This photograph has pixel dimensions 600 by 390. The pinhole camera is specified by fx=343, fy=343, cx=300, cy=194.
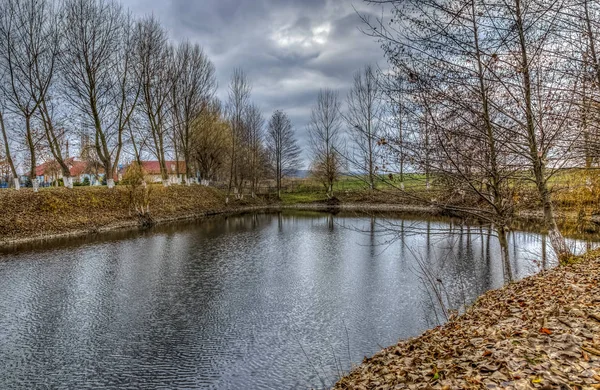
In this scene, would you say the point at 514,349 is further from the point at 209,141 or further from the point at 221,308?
the point at 209,141

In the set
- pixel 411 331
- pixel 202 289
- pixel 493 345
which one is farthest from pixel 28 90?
pixel 493 345

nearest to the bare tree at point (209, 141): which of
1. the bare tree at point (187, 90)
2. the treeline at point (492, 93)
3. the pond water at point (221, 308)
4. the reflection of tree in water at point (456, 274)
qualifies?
the bare tree at point (187, 90)

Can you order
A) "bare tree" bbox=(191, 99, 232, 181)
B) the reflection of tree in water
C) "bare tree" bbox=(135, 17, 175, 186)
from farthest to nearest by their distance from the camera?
"bare tree" bbox=(191, 99, 232, 181) → "bare tree" bbox=(135, 17, 175, 186) → the reflection of tree in water

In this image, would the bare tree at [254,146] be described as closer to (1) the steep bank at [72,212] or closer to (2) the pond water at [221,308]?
(1) the steep bank at [72,212]

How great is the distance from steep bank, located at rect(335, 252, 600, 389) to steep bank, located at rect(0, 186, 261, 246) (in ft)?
60.9

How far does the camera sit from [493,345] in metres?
3.72

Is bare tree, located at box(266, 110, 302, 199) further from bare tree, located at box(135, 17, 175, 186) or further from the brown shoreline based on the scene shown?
bare tree, located at box(135, 17, 175, 186)

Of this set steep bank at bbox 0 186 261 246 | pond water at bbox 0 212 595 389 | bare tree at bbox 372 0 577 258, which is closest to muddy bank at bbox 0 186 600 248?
steep bank at bbox 0 186 261 246

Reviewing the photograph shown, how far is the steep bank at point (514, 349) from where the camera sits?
9.46ft

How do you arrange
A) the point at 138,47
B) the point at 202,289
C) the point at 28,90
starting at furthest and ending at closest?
the point at 138,47, the point at 28,90, the point at 202,289

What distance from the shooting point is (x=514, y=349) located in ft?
11.2

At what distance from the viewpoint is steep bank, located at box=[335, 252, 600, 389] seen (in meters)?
2.88

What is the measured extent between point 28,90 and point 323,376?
24374mm

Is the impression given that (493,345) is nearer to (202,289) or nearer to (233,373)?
(233,373)
